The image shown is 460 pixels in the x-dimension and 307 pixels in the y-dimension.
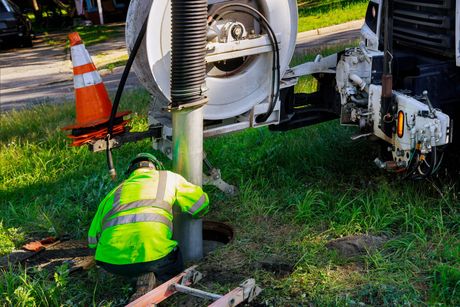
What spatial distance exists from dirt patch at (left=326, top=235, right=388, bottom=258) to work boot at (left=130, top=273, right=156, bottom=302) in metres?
1.19

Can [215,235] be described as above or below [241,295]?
below

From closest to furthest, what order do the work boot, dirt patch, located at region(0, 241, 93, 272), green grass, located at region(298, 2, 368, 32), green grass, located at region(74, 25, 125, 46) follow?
1. the work boot
2. dirt patch, located at region(0, 241, 93, 272)
3. green grass, located at region(298, 2, 368, 32)
4. green grass, located at region(74, 25, 125, 46)

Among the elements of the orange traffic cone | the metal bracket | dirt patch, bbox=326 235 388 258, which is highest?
the orange traffic cone

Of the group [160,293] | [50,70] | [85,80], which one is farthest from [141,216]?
[50,70]

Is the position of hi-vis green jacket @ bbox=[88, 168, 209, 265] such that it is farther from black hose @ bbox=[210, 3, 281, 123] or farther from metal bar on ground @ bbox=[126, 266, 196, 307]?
black hose @ bbox=[210, 3, 281, 123]

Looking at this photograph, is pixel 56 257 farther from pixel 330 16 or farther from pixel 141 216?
pixel 330 16

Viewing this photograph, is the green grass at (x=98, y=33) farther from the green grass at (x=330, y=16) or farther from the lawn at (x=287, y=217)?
the lawn at (x=287, y=217)

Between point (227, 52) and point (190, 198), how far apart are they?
1.13 m

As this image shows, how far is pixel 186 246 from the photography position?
4.28 metres

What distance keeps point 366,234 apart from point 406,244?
32cm

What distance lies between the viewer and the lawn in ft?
12.4

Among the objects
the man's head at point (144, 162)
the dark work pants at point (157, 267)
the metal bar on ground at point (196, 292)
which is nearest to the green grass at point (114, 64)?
the man's head at point (144, 162)

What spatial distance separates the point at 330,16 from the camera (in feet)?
54.0

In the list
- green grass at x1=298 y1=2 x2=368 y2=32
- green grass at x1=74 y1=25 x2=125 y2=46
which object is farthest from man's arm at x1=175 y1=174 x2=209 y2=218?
green grass at x1=74 y1=25 x2=125 y2=46
